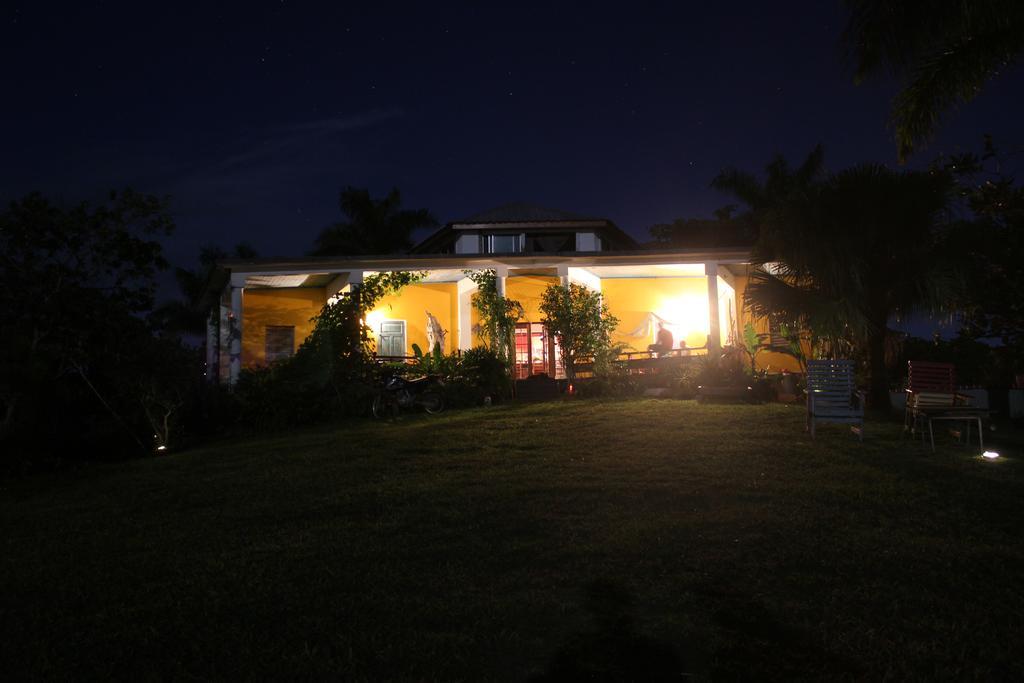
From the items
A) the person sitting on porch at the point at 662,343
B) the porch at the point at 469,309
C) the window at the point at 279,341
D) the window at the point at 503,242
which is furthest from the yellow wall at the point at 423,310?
the person sitting on porch at the point at 662,343

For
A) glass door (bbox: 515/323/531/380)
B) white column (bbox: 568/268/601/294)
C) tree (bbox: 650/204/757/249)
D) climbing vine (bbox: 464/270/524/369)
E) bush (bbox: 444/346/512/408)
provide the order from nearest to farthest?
bush (bbox: 444/346/512/408), climbing vine (bbox: 464/270/524/369), white column (bbox: 568/268/601/294), glass door (bbox: 515/323/531/380), tree (bbox: 650/204/757/249)

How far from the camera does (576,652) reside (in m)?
3.79

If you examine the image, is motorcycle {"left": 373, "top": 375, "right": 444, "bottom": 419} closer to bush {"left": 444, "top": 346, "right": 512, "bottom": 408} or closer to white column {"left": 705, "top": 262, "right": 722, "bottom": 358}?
bush {"left": 444, "top": 346, "right": 512, "bottom": 408}

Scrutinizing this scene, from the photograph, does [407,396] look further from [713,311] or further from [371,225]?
[371,225]

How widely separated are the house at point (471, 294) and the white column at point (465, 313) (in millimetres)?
31

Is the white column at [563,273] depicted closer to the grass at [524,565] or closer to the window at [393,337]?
the window at [393,337]

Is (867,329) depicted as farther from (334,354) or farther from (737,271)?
(334,354)

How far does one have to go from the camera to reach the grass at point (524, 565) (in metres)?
3.82

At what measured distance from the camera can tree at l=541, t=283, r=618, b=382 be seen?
1659 centimetres

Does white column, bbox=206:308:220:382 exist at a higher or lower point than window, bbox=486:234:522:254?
lower

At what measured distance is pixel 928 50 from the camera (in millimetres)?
11195

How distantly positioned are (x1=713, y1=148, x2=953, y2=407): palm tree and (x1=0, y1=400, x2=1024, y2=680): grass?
4.14m

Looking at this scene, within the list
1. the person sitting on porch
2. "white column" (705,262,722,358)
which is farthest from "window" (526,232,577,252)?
"white column" (705,262,722,358)

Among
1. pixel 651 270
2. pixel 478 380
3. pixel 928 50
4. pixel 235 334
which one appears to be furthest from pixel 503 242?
pixel 928 50
